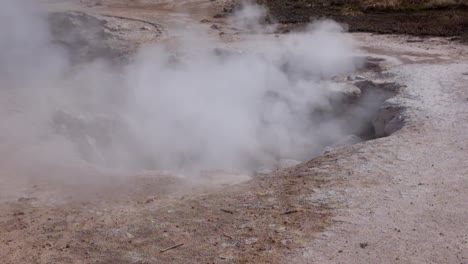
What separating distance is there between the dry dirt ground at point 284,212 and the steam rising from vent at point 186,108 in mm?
1246

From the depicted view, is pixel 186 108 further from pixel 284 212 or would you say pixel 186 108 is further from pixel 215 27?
pixel 215 27

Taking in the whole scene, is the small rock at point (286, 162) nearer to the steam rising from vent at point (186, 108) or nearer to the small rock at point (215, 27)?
the steam rising from vent at point (186, 108)

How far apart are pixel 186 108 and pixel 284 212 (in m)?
3.66

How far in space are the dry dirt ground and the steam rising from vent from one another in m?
1.25

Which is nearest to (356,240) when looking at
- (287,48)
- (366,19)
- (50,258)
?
(50,258)

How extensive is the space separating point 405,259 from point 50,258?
2.71 m

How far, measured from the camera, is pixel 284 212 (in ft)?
15.5

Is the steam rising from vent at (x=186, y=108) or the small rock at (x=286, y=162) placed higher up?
the steam rising from vent at (x=186, y=108)

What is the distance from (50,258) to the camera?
4305 mm

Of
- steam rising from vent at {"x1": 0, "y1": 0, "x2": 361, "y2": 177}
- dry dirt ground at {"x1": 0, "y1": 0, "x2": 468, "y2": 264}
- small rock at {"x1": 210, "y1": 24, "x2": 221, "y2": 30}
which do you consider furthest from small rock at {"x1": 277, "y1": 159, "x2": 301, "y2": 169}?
small rock at {"x1": 210, "y1": 24, "x2": 221, "y2": 30}

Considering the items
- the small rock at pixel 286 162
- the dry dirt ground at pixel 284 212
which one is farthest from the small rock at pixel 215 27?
the dry dirt ground at pixel 284 212

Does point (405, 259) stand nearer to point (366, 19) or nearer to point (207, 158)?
point (207, 158)

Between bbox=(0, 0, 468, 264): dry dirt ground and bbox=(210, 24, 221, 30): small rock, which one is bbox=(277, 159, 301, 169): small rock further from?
bbox=(210, 24, 221, 30): small rock

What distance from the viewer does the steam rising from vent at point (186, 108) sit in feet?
24.0
